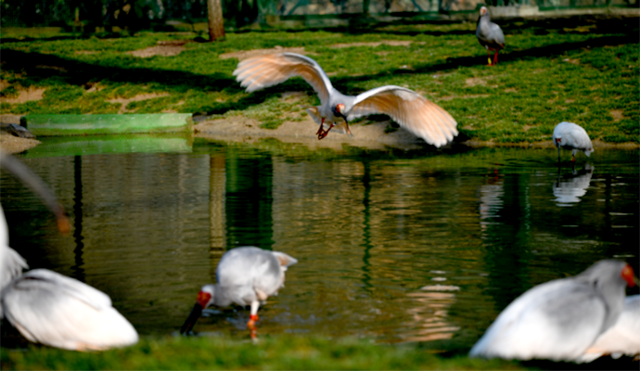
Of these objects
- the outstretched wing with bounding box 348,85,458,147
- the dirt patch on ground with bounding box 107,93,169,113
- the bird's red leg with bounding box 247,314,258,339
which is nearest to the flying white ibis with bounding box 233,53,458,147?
the outstretched wing with bounding box 348,85,458,147

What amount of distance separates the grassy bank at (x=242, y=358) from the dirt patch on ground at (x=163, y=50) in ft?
89.6

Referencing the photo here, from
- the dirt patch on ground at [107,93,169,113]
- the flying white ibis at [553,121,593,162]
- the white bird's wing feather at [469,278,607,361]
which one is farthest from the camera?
the dirt patch on ground at [107,93,169,113]

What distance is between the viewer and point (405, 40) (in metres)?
30.9

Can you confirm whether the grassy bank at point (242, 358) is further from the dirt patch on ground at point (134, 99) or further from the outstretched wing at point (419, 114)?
the dirt patch on ground at point (134, 99)

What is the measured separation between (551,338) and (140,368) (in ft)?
7.74

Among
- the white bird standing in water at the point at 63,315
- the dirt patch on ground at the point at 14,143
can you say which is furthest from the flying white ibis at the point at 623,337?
the dirt patch on ground at the point at 14,143

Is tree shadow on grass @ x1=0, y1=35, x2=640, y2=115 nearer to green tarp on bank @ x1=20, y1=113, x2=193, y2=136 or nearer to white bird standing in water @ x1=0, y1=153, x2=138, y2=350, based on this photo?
green tarp on bank @ x1=20, y1=113, x2=193, y2=136

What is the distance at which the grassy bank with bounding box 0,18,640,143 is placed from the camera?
2045 centimetres

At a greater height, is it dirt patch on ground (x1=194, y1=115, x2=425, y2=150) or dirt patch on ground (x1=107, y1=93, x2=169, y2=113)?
dirt patch on ground (x1=107, y1=93, x2=169, y2=113)

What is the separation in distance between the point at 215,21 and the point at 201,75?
5.36m

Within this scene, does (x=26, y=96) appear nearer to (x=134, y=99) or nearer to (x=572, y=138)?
(x=134, y=99)

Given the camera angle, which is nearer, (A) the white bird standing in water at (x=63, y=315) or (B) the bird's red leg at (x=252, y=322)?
(A) the white bird standing in water at (x=63, y=315)

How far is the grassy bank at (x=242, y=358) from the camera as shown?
4227mm

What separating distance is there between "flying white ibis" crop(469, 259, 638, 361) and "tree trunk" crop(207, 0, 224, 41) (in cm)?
2821
